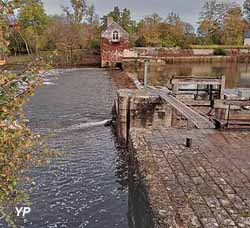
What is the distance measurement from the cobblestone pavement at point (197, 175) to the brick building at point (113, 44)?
4215 centimetres

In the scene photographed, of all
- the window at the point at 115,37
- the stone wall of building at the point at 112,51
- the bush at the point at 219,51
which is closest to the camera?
the stone wall of building at the point at 112,51

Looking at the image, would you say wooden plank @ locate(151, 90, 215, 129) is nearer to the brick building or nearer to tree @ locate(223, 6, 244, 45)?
the brick building

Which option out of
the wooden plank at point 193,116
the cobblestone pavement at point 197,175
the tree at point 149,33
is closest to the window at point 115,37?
the tree at point 149,33

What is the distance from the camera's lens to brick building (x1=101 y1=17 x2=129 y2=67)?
50.0 m

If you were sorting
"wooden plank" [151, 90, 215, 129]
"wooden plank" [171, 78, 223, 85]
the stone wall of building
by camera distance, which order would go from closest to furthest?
"wooden plank" [151, 90, 215, 129], "wooden plank" [171, 78, 223, 85], the stone wall of building

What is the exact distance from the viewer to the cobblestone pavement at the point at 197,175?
4.39 meters

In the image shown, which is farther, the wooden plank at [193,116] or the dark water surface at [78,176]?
the wooden plank at [193,116]

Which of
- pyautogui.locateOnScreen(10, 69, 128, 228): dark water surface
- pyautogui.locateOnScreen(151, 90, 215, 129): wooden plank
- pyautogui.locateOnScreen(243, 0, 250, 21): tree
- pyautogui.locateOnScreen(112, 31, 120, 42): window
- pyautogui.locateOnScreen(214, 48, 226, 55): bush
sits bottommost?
pyautogui.locateOnScreen(10, 69, 128, 228): dark water surface

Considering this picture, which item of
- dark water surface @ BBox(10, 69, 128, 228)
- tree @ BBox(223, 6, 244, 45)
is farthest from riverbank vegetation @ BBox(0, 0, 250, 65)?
dark water surface @ BBox(10, 69, 128, 228)

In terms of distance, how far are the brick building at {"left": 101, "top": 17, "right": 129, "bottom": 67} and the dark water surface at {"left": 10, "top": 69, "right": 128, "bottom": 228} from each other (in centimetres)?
3123

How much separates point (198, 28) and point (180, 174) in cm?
7162

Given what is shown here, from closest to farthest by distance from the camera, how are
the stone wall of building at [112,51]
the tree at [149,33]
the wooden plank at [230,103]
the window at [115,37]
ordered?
the wooden plank at [230,103]
the stone wall of building at [112,51]
the window at [115,37]
the tree at [149,33]

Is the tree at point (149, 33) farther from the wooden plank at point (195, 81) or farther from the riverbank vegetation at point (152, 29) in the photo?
the wooden plank at point (195, 81)

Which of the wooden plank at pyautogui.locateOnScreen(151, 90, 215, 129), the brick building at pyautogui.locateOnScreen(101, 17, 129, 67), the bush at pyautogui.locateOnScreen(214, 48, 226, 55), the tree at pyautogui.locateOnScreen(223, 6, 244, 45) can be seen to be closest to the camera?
the wooden plank at pyautogui.locateOnScreen(151, 90, 215, 129)
